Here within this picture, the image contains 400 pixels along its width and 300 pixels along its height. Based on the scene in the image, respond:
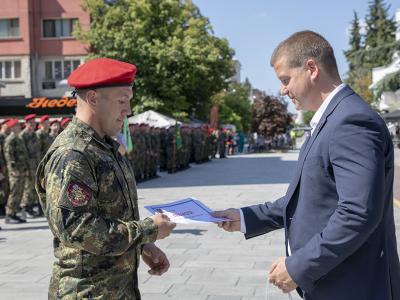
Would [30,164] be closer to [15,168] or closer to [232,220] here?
[15,168]

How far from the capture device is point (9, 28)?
3866cm

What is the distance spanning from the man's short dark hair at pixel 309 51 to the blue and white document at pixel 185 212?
85 cm

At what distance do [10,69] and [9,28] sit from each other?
278 centimetres

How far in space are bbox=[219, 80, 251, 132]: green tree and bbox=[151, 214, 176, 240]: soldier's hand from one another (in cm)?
5082

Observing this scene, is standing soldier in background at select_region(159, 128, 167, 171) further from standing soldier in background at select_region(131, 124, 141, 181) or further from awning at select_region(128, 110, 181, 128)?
standing soldier in background at select_region(131, 124, 141, 181)

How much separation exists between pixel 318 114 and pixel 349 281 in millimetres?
716

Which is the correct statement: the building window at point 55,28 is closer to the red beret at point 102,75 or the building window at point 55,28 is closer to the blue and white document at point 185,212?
the blue and white document at point 185,212

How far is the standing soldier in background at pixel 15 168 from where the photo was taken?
10414mm

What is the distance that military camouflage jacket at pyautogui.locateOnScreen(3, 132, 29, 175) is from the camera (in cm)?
1059

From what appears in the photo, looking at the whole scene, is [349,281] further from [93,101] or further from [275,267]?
[93,101]

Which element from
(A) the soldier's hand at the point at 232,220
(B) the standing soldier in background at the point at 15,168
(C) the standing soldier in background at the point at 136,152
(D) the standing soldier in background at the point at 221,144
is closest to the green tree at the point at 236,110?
(D) the standing soldier in background at the point at 221,144

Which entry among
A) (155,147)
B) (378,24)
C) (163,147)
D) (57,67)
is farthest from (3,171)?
(378,24)

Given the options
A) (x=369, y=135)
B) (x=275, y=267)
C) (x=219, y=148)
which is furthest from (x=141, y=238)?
(x=219, y=148)

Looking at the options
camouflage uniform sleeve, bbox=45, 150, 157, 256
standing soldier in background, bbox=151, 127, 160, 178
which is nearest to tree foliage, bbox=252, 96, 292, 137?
standing soldier in background, bbox=151, 127, 160, 178
